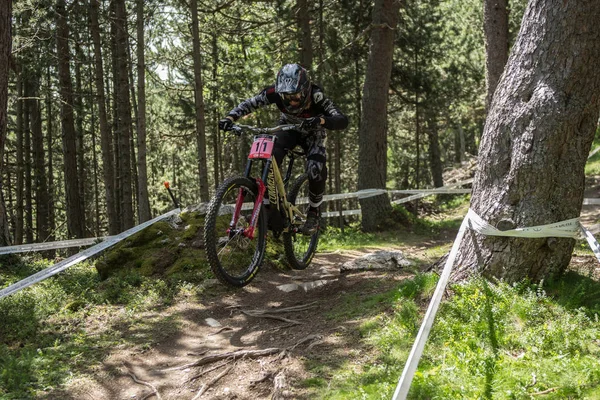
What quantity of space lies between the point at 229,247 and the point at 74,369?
6.89 ft

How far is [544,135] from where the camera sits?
4395 millimetres

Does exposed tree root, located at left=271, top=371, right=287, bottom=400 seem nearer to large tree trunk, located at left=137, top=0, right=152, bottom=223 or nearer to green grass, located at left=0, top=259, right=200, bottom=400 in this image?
green grass, located at left=0, top=259, right=200, bottom=400

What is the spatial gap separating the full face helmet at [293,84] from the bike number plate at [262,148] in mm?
639

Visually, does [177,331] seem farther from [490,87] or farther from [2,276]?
[490,87]

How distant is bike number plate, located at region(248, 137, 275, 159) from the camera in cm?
579

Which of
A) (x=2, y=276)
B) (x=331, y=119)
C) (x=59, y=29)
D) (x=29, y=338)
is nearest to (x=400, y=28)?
(x=59, y=29)

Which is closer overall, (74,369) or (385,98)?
(74,369)

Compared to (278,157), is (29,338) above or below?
below

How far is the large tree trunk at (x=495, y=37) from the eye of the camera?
11781mm

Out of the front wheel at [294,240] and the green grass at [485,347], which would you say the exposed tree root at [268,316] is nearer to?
the green grass at [485,347]

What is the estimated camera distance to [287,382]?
382 centimetres

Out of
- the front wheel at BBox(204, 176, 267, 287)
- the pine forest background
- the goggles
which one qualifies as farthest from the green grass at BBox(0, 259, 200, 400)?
the pine forest background

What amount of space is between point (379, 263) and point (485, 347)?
3.50 meters

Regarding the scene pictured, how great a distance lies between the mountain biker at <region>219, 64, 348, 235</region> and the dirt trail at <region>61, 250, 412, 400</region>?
126 cm
